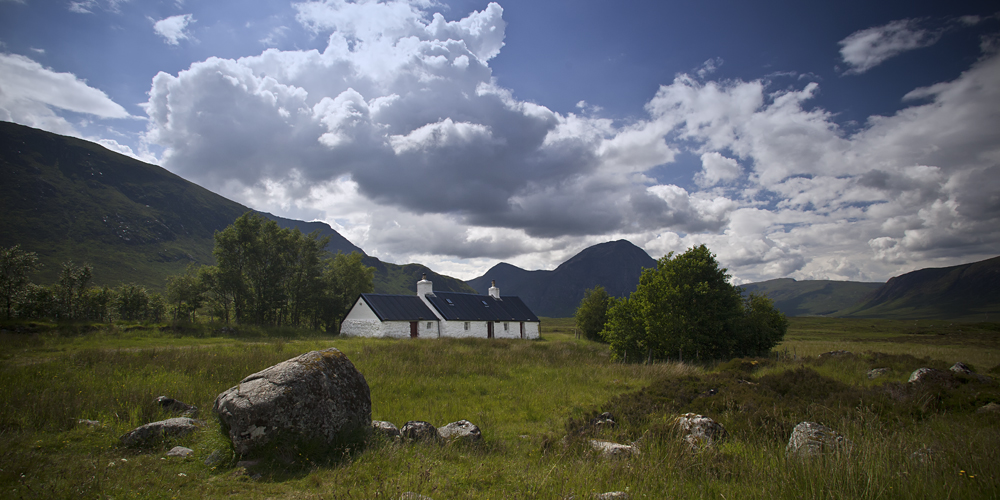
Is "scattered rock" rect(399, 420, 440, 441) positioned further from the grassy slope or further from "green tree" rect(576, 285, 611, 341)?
the grassy slope

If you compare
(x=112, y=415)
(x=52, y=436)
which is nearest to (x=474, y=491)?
(x=52, y=436)

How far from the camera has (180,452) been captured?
22.7 ft

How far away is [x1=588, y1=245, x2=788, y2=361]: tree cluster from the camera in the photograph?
90.8ft

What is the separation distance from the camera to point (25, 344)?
2066 centimetres

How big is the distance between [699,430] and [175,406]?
1247 centimetres

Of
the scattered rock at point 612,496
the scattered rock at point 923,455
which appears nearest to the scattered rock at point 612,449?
the scattered rock at point 612,496

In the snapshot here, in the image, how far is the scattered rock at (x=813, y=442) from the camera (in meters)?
5.72

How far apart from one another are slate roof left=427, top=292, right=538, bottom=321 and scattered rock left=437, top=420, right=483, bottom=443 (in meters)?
38.7

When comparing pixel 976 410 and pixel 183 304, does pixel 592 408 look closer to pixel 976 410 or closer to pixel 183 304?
pixel 976 410

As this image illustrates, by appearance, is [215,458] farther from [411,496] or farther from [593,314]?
[593,314]

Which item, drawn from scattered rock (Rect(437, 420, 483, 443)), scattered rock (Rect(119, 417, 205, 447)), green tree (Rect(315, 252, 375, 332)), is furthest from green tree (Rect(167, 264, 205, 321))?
scattered rock (Rect(437, 420, 483, 443))

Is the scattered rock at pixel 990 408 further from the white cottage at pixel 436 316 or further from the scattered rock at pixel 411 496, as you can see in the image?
the white cottage at pixel 436 316

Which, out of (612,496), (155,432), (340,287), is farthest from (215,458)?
(340,287)

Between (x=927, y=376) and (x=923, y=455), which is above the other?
(x=923, y=455)
